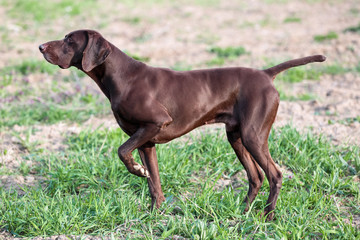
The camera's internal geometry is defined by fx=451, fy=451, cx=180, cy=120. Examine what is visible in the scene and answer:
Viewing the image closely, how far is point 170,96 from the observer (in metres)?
3.50

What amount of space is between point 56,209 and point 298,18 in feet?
34.5

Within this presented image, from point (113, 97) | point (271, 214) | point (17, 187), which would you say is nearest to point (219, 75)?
point (113, 97)

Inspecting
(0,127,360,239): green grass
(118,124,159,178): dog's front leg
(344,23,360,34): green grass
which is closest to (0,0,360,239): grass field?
(0,127,360,239): green grass

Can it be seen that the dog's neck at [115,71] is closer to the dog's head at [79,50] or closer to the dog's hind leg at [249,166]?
the dog's head at [79,50]

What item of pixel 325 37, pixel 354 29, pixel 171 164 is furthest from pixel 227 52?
pixel 171 164

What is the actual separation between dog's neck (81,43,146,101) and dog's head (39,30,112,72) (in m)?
0.10

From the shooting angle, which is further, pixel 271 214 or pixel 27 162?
pixel 27 162

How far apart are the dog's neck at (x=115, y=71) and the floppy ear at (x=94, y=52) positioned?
8 cm

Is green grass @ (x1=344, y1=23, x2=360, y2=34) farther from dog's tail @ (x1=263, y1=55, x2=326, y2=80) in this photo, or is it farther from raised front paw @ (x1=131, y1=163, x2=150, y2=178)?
raised front paw @ (x1=131, y1=163, x2=150, y2=178)

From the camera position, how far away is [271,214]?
142 inches

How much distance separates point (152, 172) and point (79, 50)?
3.79 feet

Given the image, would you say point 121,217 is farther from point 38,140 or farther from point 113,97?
point 38,140

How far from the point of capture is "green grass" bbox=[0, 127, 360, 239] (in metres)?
3.42

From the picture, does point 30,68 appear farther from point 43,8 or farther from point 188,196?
point 43,8
